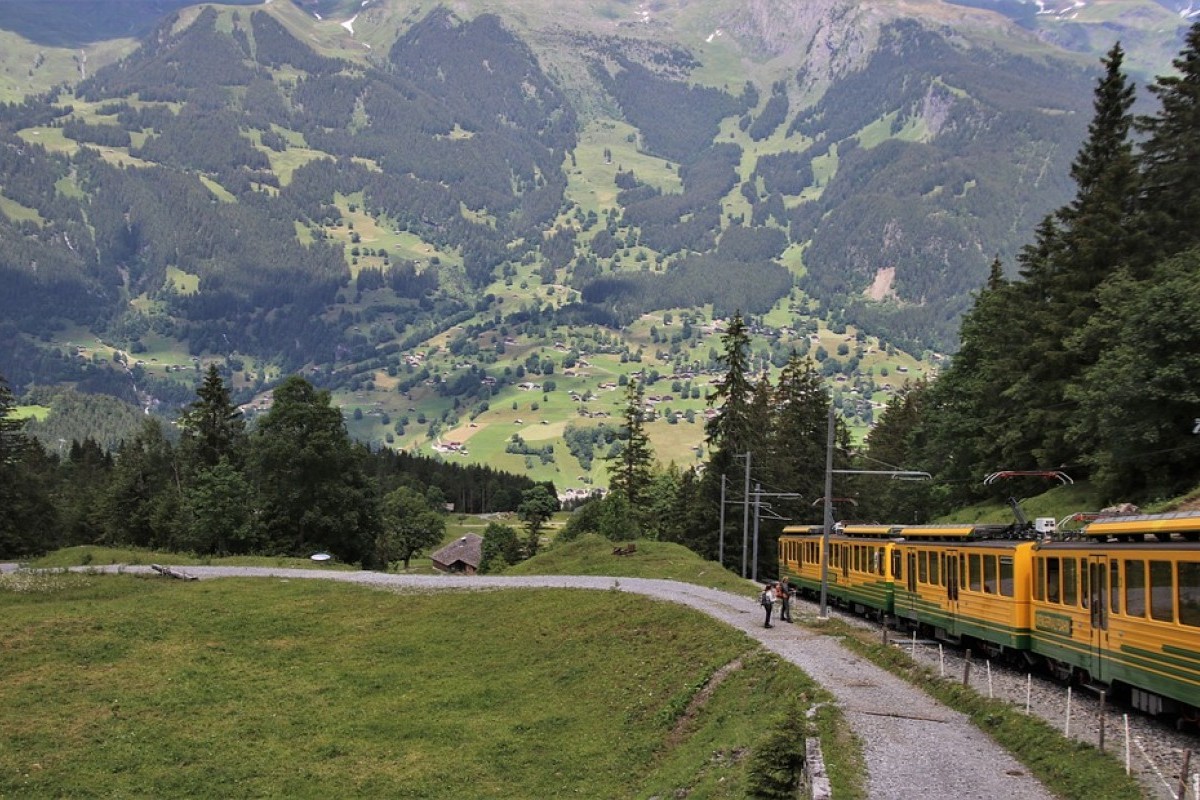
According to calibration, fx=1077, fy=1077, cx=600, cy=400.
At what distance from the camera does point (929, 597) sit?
119ft

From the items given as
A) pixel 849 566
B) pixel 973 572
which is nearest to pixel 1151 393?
pixel 973 572

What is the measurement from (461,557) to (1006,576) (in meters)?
102

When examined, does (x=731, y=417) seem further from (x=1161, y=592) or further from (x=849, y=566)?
(x=1161, y=592)

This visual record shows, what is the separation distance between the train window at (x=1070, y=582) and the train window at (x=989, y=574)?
4.84 metres

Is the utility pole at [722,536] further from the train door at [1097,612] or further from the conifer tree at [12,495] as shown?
the conifer tree at [12,495]

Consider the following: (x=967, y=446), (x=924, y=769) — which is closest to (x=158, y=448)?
(x=967, y=446)

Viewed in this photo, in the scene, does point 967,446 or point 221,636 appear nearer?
point 221,636

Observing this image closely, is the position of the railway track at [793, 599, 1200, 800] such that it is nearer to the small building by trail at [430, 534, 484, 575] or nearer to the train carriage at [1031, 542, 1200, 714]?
the train carriage at [1031, 542, 1200, 714]

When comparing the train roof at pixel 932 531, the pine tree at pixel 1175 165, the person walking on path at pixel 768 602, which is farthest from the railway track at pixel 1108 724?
the pine tree at pixel 1175 165

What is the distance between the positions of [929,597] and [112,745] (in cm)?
2559

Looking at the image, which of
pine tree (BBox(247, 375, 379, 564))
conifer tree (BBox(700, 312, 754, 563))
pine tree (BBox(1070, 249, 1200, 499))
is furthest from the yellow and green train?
pine tree (BBox(247, 375, 379, 564))

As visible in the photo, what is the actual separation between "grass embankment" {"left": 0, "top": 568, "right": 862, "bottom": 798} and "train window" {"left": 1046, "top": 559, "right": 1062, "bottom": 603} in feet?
20.6

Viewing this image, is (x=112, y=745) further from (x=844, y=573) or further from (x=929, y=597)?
(x=844, y=573)

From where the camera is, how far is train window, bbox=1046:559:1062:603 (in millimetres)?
25656
